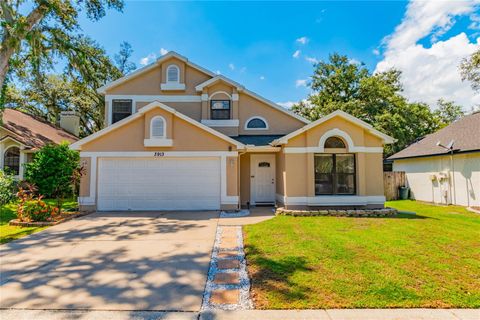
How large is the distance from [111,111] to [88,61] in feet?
16.4

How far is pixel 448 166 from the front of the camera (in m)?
14.0

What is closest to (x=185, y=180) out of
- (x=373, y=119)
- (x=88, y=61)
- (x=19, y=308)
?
(x=19, y=308)

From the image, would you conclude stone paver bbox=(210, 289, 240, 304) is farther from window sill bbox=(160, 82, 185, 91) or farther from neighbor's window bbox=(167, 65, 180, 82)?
neighbor's window bbox=(167, 65, 180, 82)

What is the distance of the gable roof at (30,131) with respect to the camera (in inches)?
610

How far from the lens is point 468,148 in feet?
41.3

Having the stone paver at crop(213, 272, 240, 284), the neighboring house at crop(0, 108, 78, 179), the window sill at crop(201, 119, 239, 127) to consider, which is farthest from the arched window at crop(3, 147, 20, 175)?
the stone paver at crop(213, 272, 240, 284)

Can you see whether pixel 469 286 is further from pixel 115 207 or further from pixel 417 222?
pixel 115 207

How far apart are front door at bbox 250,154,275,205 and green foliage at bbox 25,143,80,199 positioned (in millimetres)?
9738

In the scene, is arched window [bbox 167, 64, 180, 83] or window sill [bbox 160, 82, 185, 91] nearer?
window sill [bbox 160, 82, 185, 91]

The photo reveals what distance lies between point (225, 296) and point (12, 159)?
18369 millimetres

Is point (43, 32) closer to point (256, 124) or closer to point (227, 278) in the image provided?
point (256, 124)

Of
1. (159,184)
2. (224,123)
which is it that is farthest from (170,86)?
(159,184)

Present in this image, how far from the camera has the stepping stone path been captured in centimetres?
372

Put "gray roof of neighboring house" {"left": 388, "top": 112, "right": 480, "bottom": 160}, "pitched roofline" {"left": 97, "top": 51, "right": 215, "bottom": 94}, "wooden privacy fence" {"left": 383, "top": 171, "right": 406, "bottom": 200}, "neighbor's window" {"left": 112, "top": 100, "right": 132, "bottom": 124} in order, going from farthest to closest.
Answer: "wooden privacy fence" {"left": 383, "top": 171, "right": 406, "bottom": 200}, "neighbor's window" {"left": 112, "top": 100, "right": 132, "bottom": 124}, "pitched roofline" {"left": 97, "top": 51, "right": 215, "bottom": 94}, "gray roof of neighboring house" {"left": 388, "top": 112, "right": 480, "bottom": 160}
